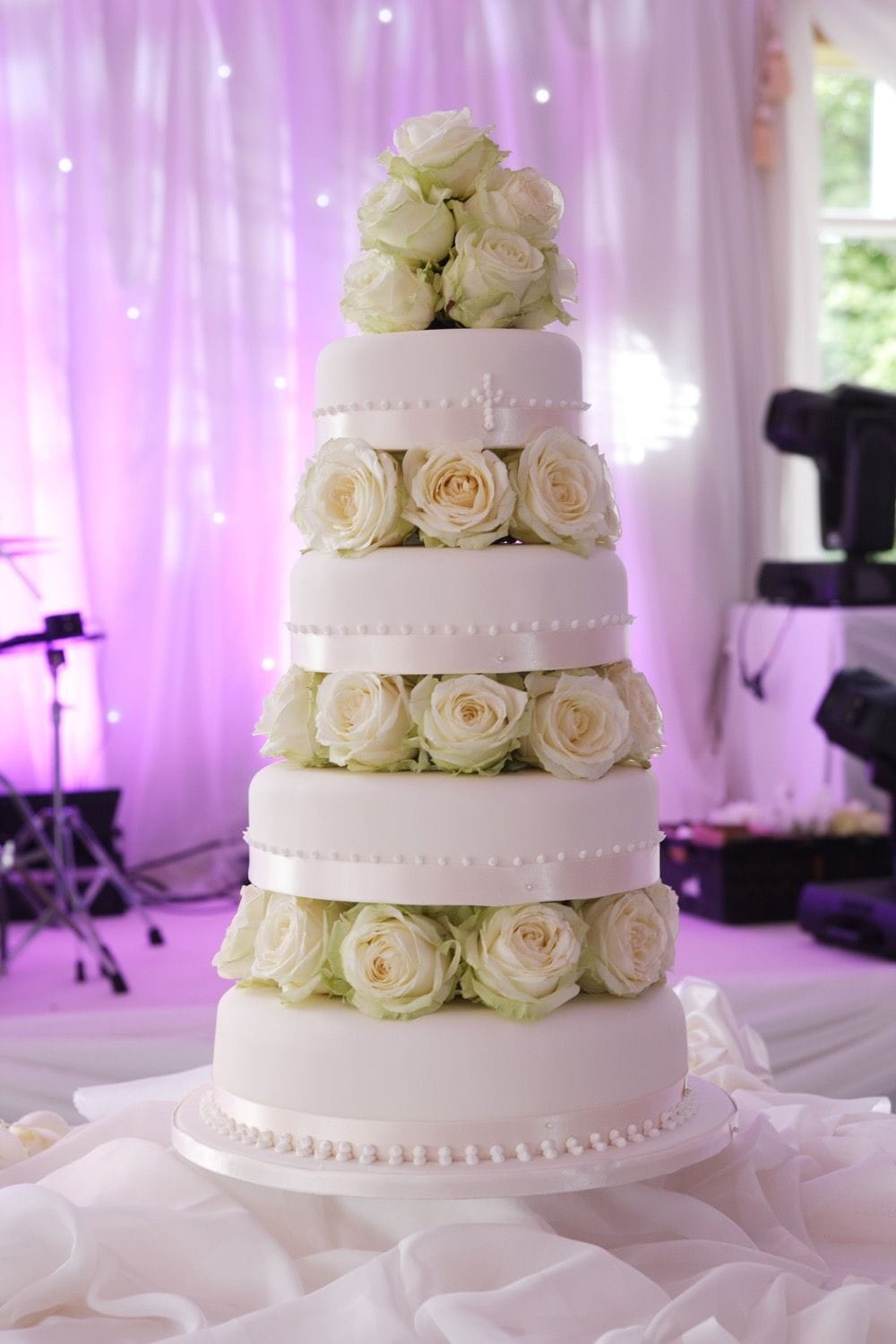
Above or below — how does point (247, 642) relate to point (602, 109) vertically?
below

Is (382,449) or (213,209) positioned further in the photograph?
(213,209)

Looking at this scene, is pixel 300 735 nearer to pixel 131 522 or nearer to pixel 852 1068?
pixel 852 1068

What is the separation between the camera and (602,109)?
5488mm

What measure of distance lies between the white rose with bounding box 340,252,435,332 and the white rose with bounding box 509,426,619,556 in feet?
0.70

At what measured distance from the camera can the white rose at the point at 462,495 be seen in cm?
191

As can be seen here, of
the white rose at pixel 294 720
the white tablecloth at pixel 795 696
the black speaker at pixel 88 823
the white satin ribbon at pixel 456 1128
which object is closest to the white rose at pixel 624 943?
the white satin ribbon at pixel 456 1128

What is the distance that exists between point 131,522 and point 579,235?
1.75 m

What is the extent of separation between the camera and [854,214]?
6.00m

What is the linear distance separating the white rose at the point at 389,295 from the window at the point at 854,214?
4.30 metres

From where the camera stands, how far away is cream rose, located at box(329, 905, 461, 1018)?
6.02 feet

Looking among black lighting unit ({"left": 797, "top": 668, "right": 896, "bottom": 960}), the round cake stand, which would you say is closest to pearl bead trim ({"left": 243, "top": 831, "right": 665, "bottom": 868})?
the round cake stand

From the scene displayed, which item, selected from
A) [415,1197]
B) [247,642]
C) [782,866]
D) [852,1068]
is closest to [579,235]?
→ [247,642]

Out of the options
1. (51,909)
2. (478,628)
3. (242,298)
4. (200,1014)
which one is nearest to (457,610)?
(478,628)

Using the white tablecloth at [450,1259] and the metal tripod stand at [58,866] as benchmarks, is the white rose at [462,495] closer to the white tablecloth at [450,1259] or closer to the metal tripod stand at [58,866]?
the white tablecloth at [450,1259]
